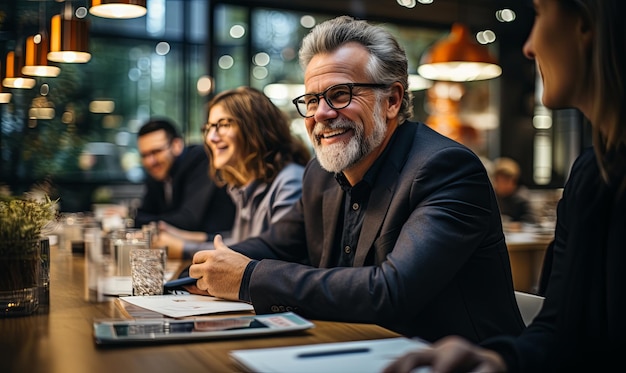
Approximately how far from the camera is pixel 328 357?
1.33 m

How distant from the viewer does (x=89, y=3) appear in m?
3.13

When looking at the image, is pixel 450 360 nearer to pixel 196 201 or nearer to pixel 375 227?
pixel 375 227

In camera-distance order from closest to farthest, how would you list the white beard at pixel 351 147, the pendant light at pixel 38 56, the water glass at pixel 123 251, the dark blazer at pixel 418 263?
the dark blazer at pixel 418 263
the white beard at pixel 351 147
the water glass at pixel 123 251
the pendant light at pixel 38 56

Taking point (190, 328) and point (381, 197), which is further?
point (381, 197)

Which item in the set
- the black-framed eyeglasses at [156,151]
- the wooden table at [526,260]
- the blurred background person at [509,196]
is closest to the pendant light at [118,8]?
the black-framed eyeglasses at [156,151]

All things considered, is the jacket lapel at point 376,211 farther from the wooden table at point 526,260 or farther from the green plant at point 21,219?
the wooden table at point 526,260

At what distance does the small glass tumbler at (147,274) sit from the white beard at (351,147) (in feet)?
1.94

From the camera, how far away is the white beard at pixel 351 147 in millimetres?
2336

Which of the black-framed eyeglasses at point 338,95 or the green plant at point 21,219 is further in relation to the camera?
the black-framed eyeglasses at point 338,95

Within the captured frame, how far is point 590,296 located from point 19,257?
1.27 meters

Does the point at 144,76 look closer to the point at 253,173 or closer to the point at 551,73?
the point at 253,173

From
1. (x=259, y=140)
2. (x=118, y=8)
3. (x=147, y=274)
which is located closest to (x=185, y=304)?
(x=147, y=274)

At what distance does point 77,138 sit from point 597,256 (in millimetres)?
7206

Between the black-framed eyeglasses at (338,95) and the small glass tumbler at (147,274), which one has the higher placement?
the black-framed eyeglasses at (338,95)
